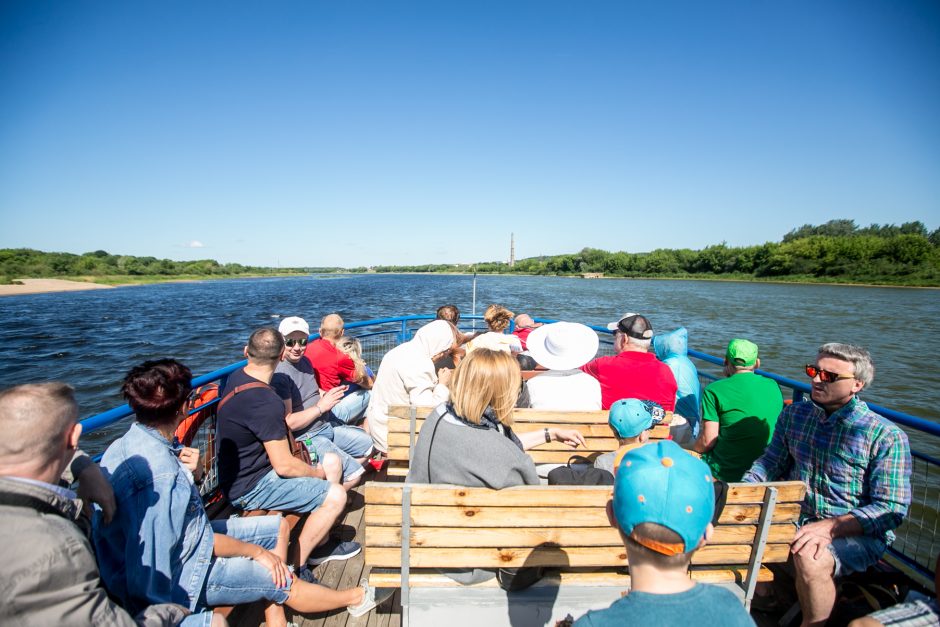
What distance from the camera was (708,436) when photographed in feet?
10.3

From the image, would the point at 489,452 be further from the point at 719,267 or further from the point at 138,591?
the point at 719,267

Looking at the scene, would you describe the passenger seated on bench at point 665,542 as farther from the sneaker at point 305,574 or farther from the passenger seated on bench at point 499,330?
the passenger seated on bench at point 499,330

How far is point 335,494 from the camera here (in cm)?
280

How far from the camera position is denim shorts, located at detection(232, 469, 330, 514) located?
2.58 meters

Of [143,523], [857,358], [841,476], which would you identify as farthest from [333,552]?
[857,358]

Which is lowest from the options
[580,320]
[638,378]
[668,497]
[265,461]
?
[580,320]

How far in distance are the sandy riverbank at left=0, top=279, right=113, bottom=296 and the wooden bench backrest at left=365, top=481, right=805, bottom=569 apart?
88041mm

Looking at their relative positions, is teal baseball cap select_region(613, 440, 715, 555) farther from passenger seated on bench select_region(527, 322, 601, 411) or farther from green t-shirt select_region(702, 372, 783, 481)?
green t-shirt select_region(702, 372, 783, 481)

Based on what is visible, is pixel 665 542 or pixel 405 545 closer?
pixel 665 542

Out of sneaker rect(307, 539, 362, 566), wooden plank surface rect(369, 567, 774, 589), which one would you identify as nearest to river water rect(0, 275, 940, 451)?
sneaker rect(307, 539, 362, 566)

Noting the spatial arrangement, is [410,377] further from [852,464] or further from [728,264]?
[728,264]

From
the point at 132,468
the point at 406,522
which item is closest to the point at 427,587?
the point at 406,522

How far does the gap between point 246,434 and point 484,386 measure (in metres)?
1.53

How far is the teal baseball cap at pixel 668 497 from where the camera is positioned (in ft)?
3.67
